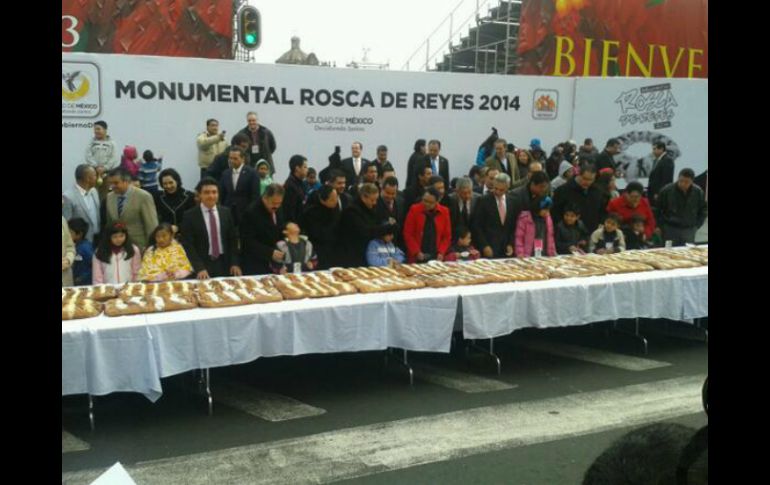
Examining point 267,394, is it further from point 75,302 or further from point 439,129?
point 439,129

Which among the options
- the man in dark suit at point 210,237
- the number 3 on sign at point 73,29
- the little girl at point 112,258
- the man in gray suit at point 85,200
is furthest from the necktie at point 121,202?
the number 3 on sign at point 73,29

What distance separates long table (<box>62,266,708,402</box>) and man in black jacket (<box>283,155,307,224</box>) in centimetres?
378

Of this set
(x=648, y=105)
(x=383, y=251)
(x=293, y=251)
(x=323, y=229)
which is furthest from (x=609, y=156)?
(x=293, y=251)

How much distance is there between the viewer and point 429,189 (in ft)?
27.9

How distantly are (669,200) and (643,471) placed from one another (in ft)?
31.5

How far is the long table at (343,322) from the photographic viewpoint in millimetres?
5457

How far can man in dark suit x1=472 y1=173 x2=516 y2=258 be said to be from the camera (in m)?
9.07

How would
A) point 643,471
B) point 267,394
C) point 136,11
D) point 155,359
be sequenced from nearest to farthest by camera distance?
point 643,471, point 155,359, point 267,394, point 136,11

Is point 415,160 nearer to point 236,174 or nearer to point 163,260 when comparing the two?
point 236,174

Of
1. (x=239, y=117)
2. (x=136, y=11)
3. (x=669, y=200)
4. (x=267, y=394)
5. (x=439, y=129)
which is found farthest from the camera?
(x=136, y=11)

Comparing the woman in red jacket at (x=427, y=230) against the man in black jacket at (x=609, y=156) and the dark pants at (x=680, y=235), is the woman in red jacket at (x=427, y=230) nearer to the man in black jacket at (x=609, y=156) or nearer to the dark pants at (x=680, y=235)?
the dark pants at (x=680, y=235)

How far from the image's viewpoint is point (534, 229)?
29.6 ft

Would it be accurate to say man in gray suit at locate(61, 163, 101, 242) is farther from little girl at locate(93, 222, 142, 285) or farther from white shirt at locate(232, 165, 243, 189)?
little girl at locate(93, 222, 142, 285)
